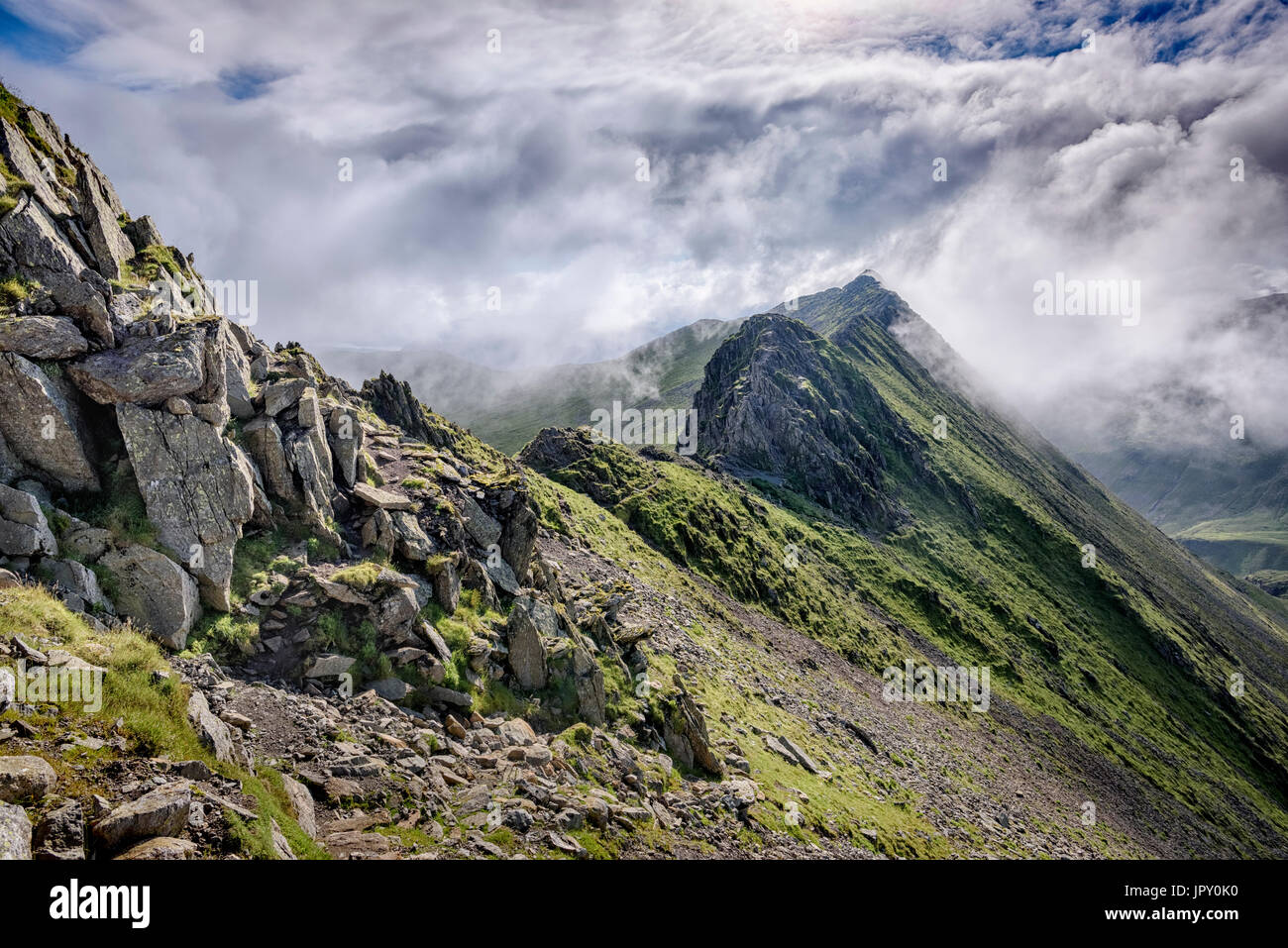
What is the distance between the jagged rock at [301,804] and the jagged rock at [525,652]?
8637 mm

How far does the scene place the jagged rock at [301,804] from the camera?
10883 millimetres

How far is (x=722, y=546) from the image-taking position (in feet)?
260

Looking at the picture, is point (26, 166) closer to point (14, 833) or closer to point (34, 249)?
point (34, 249)

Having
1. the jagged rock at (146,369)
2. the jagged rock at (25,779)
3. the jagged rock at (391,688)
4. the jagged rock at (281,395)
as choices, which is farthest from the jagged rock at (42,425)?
the jagged rock at (25,779)

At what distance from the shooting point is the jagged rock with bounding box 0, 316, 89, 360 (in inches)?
544

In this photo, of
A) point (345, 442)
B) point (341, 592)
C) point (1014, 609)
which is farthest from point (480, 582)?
point (1014, 609)

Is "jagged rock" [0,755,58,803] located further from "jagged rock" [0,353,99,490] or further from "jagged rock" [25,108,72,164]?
"jagged rock" [25,108,72,164]

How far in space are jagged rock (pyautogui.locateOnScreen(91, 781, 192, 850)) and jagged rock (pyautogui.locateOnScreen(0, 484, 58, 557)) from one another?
744 centimetres

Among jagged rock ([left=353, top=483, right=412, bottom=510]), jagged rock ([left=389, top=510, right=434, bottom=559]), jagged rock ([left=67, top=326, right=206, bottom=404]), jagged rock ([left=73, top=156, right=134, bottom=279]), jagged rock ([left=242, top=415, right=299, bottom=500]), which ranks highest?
jagged rock ([left=73, top=156, right=134, bottom=279])

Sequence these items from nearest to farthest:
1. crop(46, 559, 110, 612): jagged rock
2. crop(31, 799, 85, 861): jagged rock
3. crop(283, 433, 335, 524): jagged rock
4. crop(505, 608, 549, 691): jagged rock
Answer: crop(31, 799, 85, 861): jagged rock → crop(46, 559, 110, 612): jagged rock → crop(283, 433, 335, 524): jagged rock → crop(505, 608, 549, 691): jagged rock

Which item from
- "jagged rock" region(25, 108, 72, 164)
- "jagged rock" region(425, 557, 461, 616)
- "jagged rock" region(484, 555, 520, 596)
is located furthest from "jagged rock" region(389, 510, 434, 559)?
"jagged rock" region(25, 108, 72, 164)

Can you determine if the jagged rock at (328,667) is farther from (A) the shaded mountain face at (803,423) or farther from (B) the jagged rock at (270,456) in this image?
(A) the shaded mountain face at (803,423)
